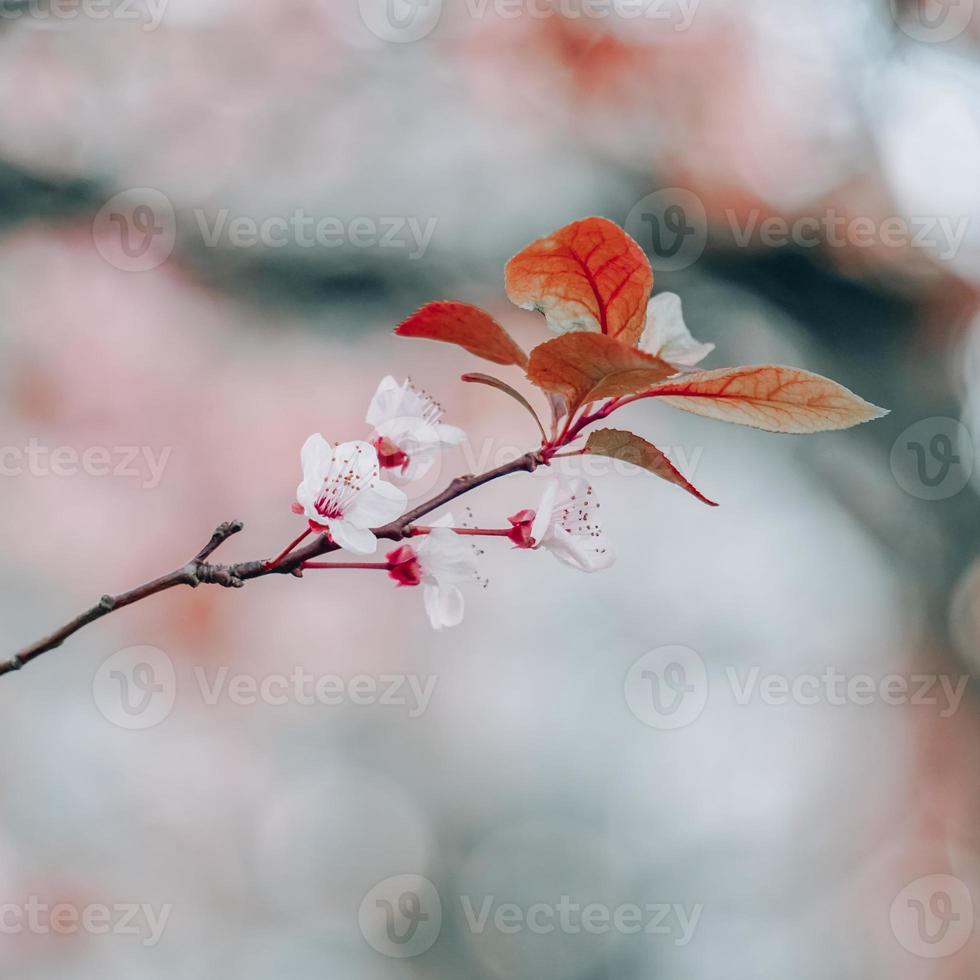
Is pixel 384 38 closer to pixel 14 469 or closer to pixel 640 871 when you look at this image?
pixel 14 469

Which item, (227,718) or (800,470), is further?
(800,470)

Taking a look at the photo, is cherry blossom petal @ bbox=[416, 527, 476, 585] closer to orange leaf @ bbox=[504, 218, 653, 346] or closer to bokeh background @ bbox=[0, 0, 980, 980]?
orange leaf @ bbox=[504, 218, 653, 346]

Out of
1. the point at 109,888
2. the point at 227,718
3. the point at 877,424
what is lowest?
the point at 109,888

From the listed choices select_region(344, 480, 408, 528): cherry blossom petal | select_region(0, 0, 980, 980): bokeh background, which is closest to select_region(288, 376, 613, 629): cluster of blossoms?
select_region(344, 480, 408, 528): cherry blossom petal

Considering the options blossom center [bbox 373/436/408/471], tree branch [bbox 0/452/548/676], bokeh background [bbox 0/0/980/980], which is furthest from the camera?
bokeh background [bbox 0/0/980/980]

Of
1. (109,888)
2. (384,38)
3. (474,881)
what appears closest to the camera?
(109,888)

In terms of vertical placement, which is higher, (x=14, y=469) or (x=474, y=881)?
(x=14, y=469)

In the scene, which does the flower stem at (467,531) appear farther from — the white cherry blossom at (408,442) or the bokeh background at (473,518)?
the bokeh background at (473,518)

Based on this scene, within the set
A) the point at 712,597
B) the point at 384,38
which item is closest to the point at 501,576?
the point at 712,597
